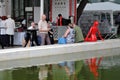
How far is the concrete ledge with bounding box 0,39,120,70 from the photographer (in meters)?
15.6

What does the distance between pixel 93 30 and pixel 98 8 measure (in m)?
13.1

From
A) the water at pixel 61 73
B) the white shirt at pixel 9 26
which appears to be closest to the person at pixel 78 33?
the white shirt at pixel 9 26

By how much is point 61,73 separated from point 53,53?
15.3 ft

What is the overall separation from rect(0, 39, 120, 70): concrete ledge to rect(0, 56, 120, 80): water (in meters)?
1.00

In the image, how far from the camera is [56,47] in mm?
17562

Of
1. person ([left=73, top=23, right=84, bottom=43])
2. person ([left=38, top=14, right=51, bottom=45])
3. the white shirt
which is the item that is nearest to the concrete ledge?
person ([left=73, top=23, right=84, bottom=43])

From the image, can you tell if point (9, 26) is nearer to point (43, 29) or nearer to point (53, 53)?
point (43, 29)

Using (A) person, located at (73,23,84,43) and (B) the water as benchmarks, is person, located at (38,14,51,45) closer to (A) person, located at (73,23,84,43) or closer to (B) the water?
(A) person, located at (73,23,84,43)

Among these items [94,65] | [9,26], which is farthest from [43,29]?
[94,65]

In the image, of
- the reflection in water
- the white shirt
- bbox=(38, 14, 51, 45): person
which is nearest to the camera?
the reflection in water

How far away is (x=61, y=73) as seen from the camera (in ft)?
42.3

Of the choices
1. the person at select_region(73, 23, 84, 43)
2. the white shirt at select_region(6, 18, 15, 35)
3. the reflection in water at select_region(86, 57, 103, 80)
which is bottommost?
the reflection in water at select_region(86, 57, 103, 80)

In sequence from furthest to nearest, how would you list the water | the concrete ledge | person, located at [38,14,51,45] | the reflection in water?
person, located at [38,14,51,45]
the concrete ledge
the reflection in water
the water

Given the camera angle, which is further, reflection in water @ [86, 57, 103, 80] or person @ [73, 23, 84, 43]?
person @ [73, 23, 84, 43]
